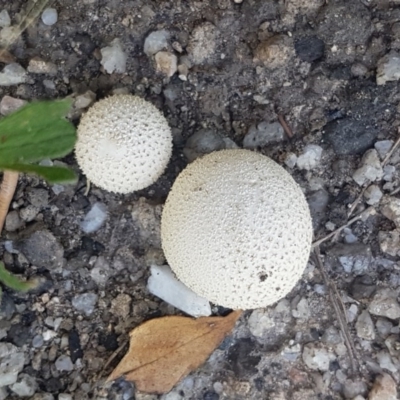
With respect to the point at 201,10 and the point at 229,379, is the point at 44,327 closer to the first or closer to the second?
the point at 229,379

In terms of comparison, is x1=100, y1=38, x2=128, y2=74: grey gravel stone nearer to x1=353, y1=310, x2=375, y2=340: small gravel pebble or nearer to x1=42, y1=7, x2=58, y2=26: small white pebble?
x1=42, y1=7, x2=58, y2=26: small white pebble

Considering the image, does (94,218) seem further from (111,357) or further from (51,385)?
(51,385)

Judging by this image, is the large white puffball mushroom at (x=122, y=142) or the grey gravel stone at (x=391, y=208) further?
the grey gravel stone at (x=391, y=208)

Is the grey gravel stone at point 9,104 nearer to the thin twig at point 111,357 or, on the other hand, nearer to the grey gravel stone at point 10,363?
the grey gravel stone at point 10,363

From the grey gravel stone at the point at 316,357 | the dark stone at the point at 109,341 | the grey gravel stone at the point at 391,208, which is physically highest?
the grey gravel stone at the point at 391,208

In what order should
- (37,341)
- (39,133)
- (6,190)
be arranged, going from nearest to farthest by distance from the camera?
(39,133)
(6,190)
(37,341)

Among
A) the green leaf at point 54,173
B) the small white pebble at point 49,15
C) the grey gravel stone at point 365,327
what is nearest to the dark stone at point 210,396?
the grey gravel stone at point 365,327

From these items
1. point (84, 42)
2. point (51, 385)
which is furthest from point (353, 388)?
point (84, 42)

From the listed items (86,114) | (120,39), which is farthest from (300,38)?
(86,114)
